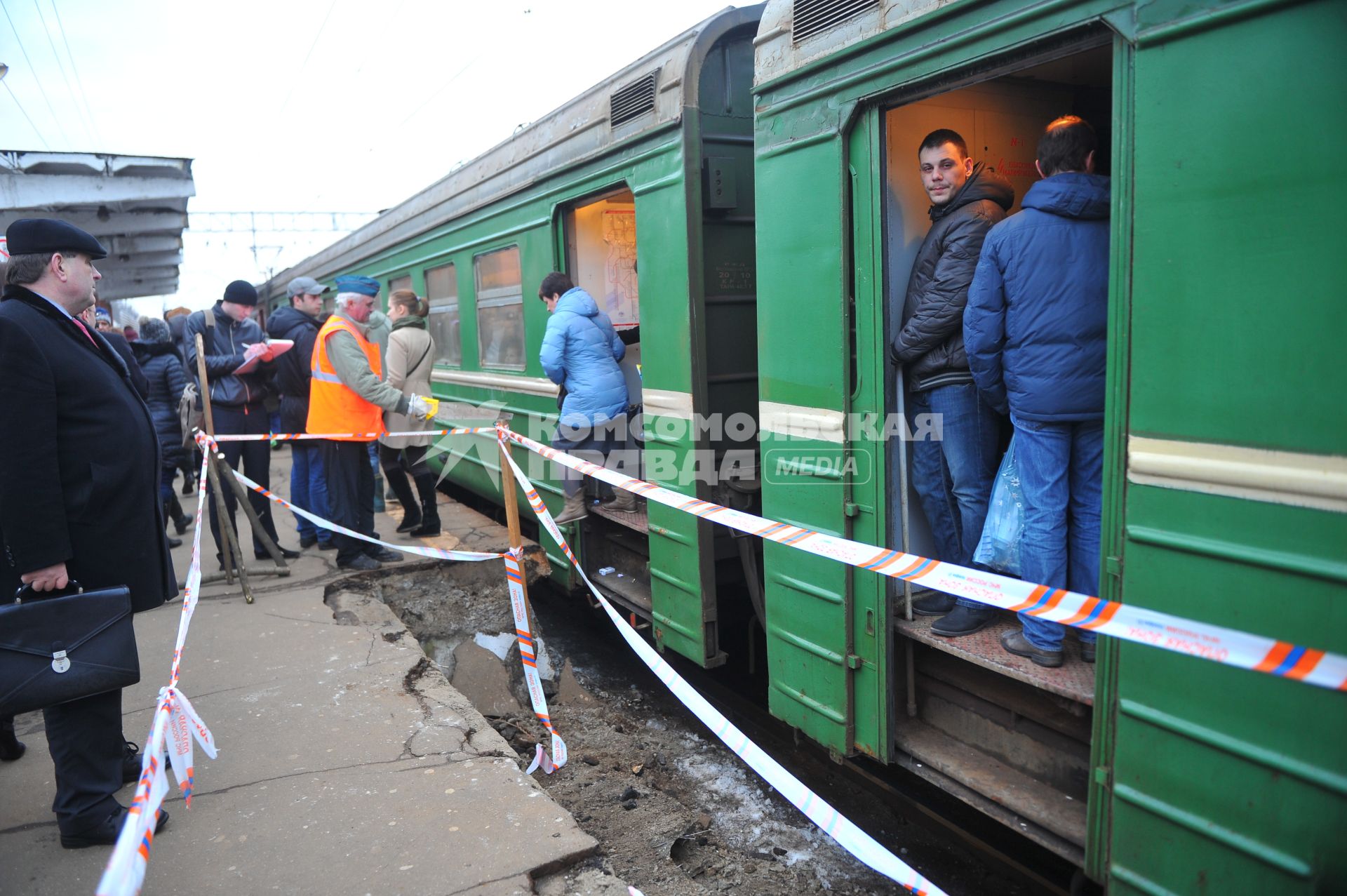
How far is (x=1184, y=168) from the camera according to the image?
190 centimetres

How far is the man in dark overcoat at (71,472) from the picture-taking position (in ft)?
8.41

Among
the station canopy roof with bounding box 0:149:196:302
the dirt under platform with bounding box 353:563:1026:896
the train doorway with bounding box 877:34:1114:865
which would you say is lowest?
the dirt under platform with bounding box 353:563:1026:896

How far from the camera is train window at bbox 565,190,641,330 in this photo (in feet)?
17.6

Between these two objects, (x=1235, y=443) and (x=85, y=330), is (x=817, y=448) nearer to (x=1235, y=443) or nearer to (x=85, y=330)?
(x=1235, y=443)

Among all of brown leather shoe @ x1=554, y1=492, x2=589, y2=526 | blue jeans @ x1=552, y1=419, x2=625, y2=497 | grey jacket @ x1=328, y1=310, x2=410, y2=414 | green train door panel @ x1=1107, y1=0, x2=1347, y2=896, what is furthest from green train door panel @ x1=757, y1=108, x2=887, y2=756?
grey jacket @ x1=328, y1=310, x2=410, y2=414

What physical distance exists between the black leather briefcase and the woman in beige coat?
3607mm

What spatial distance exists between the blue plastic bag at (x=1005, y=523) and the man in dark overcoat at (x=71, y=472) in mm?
2905

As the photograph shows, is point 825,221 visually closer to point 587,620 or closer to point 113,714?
point 113,714

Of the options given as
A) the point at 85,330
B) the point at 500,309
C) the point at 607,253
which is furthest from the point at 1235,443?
the point at 500,309

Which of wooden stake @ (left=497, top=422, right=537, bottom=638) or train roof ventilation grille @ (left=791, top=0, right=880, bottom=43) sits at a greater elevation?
train roof ventilation grille @ (left=791, top=0, right=880, bottom=43)

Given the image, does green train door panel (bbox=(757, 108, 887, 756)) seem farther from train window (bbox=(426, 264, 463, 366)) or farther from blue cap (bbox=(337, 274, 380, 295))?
train window (bbox=(426, 264, 463, 366))

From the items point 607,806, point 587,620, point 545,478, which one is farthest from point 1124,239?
point 587,620

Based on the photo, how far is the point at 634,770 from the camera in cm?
384

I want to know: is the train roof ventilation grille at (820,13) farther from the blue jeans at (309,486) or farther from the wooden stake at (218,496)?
the blue jeans at (309,486)
